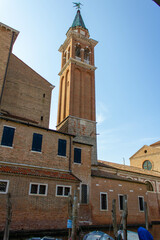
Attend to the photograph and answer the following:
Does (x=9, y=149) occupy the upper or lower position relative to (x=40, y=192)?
upper

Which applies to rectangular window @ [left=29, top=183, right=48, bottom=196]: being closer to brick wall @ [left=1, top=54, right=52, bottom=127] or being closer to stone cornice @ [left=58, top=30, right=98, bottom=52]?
brick wall @ [left=1, top=54, right=52, bottom=127]

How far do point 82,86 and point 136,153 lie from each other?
21.5 metres

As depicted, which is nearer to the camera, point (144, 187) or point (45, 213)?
point (45, 213)

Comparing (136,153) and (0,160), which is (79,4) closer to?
(136,153)

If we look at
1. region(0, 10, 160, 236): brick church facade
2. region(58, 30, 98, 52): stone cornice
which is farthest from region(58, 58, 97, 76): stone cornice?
region(58, 30, 98, 52): stone cornice

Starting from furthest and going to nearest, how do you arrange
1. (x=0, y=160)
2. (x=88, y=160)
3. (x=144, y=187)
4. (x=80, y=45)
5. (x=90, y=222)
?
(x=80, y=45)
(x=144, y=187)
(x=88, y=160)
(x=90, y=222)
(x=0, y=160)

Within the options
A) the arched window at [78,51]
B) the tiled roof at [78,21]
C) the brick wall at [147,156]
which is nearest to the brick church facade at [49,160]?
the arched window at [78,51]

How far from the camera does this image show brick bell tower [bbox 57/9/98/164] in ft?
86.5

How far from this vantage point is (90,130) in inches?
1061

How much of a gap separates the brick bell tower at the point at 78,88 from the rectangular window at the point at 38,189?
10394 millimetres

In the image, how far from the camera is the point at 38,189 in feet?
47.4

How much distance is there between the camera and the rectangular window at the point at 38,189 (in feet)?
46.6

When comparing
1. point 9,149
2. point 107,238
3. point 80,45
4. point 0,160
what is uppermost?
point 80,45

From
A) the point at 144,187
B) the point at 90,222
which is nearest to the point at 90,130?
the point at 144,187
